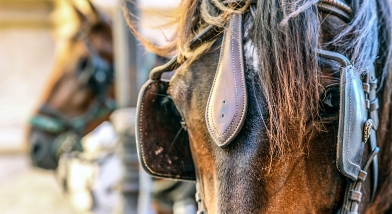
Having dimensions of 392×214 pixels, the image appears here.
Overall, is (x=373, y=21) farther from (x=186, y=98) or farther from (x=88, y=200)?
(x=88, y=200)

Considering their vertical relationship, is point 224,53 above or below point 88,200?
above

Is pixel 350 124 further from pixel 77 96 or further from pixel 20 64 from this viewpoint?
pixel 20 64

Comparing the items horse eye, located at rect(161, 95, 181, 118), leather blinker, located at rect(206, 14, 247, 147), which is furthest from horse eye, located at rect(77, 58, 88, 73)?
leather blinker, located at rect(206, 14, 247, 147)

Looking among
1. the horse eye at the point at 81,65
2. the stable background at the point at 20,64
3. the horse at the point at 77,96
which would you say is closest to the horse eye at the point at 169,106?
the horse at the point at 77,96

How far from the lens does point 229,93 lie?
0.74 meters

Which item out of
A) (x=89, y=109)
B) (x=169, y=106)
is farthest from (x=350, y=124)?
(x=89, y=109)

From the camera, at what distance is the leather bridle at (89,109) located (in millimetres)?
2533

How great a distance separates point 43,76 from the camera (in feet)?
14.8

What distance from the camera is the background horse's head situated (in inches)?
100

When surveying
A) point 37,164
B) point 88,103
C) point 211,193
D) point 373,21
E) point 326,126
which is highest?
point 373,21

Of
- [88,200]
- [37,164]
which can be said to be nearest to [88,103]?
[37,164]

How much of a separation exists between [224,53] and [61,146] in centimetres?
197

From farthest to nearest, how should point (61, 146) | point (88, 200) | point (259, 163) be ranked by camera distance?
point (61, 146) < point (88, 200) < point (259, 163)

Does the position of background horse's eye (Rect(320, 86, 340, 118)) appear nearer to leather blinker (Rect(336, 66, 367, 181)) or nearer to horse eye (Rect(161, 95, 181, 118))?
leather blinker (Rect(336, 66, 367, 181))
